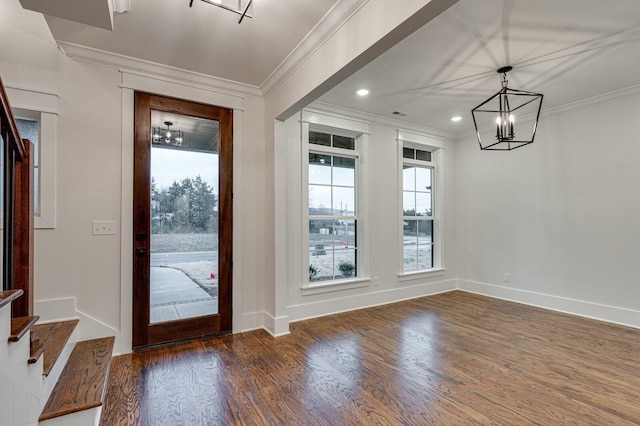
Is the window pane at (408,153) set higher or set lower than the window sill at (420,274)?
higher

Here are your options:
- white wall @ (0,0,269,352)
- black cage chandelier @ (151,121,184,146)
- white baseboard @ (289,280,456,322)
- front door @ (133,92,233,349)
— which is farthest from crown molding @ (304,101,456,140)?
white baseboard @ (289,280,456,322)

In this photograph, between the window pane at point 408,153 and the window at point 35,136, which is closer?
the window at point 35,136

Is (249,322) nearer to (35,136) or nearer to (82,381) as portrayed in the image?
(82,381)

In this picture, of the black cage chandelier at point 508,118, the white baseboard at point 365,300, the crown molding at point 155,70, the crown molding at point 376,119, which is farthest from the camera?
the crown molding at point 376,119

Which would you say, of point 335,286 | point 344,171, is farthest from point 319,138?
point 335,286

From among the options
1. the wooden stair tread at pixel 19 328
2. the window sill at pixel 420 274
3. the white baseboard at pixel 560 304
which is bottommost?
the white baseboard at pixel 560 304

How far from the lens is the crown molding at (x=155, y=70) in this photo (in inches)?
107

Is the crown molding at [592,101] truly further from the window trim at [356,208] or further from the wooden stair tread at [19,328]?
the wooden stair tread at [19,328]

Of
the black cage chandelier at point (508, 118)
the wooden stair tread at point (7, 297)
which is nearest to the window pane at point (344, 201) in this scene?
the black cage chandelier at point (508, 118)

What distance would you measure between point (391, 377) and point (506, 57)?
2.97m

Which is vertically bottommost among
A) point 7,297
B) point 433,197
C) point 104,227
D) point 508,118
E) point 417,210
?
point 7,297

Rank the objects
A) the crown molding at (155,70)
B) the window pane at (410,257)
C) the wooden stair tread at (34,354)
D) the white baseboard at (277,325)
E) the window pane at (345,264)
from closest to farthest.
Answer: the wooden stair tread at (34,354) → the crown molding at (155,70) → the white baseboard at (277,325) → the window pane at (345,264) → the window pane at (410,257)

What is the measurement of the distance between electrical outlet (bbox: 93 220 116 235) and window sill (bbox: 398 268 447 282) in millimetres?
3734

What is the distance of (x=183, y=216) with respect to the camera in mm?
3195
